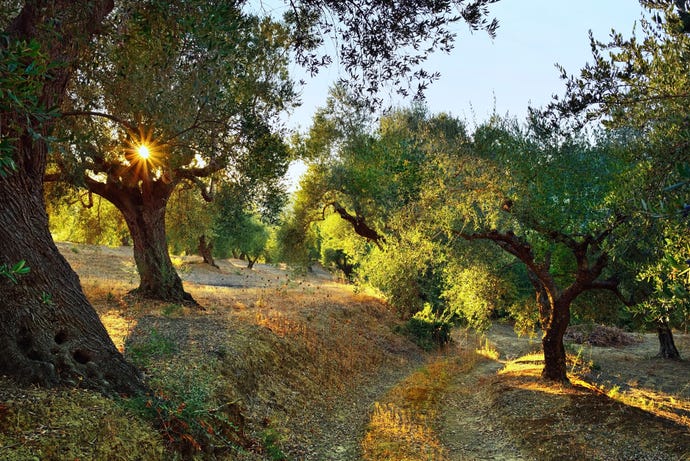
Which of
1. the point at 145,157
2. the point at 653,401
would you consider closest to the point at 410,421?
the point at 653,401

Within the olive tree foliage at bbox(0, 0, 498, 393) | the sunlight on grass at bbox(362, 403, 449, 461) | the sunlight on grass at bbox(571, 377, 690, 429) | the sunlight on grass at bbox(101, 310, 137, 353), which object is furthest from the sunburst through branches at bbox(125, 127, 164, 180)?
the sunlight on grass at bbox(571, 377, 690, 429)

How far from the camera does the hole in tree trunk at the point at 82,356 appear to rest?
6.93 meters

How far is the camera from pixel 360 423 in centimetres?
1215

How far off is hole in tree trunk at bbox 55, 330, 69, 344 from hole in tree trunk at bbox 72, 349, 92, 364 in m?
0.27

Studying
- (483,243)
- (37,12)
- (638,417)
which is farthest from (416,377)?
(37,12)

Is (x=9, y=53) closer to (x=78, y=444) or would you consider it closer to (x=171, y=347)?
(x=78, y=444)

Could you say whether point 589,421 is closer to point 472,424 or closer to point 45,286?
point 472,424

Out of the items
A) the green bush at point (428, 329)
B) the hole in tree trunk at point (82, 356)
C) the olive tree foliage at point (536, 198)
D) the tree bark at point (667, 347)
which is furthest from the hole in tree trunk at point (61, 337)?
the tree bark at point (667, 347)

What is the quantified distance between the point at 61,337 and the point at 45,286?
0.85 m

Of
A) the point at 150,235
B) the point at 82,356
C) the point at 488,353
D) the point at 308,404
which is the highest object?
the point at 150,235

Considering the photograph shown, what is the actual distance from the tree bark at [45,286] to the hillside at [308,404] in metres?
0.53

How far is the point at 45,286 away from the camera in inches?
274

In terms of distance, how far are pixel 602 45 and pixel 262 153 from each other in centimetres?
892

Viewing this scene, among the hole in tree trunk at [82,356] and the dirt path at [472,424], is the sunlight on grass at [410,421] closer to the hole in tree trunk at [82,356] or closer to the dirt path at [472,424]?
the dirt path at [472,424]
